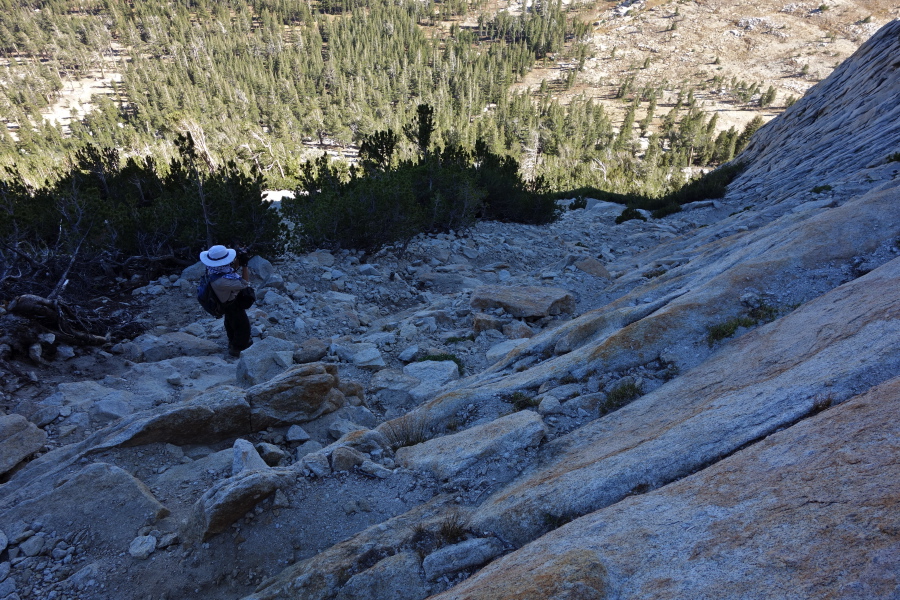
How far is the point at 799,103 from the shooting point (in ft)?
78.1

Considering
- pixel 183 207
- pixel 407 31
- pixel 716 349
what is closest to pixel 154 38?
pixel 407 31

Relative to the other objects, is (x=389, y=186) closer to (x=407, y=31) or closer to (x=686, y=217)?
(x=686, y=217)

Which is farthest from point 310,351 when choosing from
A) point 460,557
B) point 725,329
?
point 725,329

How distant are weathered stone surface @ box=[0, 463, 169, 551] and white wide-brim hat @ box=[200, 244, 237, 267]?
2.90 m

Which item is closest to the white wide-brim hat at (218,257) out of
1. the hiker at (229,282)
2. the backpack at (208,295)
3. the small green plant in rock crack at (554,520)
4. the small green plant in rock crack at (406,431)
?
the hiker at (229,282)

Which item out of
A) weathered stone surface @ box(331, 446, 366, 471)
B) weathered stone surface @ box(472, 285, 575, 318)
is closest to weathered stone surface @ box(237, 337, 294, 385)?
weathered stone surface @ box(331, 446, 366, 471)

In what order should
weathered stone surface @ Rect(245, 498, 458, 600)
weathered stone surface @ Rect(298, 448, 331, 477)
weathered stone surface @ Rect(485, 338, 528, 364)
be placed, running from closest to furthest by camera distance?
1. weathered stone surface @ Rect(245, 498, 458, 600)
2. weathered stone surface @ Rect(298, 448, 331, 477)
3. weathered stone surface @ Rect(485, 338, 528, 364)

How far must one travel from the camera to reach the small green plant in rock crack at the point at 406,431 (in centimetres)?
484

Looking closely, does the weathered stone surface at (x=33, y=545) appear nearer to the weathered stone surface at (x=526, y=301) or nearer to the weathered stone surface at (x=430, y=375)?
the weathered stone surface at (x=430, y=375)

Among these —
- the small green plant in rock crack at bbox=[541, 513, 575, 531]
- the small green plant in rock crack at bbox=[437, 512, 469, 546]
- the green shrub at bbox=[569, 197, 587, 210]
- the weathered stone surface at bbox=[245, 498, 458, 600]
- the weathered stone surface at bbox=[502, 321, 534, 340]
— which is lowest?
the green shrub at bbox=[569, 197, 587, 210]

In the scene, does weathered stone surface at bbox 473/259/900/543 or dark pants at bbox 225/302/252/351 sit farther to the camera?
dark pants at bbox 225/302/252/351

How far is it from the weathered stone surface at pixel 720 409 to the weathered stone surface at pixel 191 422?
10.8 feet

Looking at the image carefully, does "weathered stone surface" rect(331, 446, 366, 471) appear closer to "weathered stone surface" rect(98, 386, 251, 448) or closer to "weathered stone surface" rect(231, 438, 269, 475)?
"weathered stone surface" rect(231, 438, 269, 475)

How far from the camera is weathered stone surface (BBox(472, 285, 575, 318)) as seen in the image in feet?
29.4
